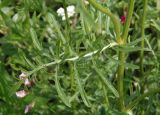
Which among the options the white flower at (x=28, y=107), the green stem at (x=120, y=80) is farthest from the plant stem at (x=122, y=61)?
the white flower at (x=28, y=107)

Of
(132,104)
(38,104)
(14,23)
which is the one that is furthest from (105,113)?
(14,23)

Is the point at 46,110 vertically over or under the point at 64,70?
under

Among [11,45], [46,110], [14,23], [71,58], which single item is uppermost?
[71,58]

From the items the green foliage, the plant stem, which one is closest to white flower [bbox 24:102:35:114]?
the green foliage

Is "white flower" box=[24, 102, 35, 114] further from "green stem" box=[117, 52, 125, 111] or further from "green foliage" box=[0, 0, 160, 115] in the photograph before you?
"green stem" box=[117, 52, 125, 111]

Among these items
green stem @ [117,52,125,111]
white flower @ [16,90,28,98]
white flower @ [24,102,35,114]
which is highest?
green stem @ [117,52,125,111]

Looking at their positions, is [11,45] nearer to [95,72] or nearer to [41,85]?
[41,85]

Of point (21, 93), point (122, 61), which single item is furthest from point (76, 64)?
point (21, 93)

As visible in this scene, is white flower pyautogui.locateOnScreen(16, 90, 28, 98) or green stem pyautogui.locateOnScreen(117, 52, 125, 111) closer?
green stem pyautogui.locateOnScreen(117, 52, 125, 111)
